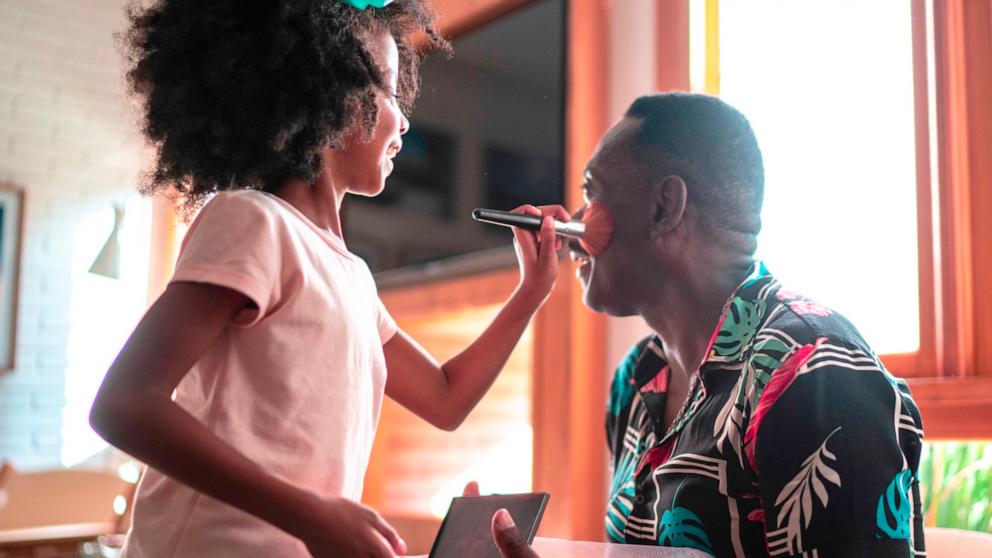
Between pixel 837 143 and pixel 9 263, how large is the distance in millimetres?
→ 3823

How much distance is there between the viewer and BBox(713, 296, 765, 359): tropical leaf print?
1098 mm

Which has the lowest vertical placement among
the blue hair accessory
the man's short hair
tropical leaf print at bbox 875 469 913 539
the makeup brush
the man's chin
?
tropical leaf print at bbox 875 469 913 539

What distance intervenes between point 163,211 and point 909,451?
4594 millimetres

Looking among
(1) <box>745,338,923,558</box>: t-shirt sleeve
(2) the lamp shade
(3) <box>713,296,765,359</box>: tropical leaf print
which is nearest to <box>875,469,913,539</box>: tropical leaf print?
(1) <box>745,338,923,558</box>: t-shirt sleeve

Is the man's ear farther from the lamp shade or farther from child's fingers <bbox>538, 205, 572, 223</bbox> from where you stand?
the lamp shade

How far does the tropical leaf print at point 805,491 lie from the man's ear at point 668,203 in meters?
0.43

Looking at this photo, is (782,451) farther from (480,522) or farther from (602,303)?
(602,303)

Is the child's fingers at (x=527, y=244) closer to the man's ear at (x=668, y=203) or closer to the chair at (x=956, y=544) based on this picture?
the man's ear at (x=668, y=203)

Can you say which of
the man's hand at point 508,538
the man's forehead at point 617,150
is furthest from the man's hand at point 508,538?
the man's forehead at point 617,150

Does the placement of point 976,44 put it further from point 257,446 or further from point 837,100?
point 257,446

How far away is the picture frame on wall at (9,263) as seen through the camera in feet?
14.5

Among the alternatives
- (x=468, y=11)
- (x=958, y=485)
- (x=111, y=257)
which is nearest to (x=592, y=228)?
(x=958, y=485)

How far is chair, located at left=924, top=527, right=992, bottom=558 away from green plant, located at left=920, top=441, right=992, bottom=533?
689mm

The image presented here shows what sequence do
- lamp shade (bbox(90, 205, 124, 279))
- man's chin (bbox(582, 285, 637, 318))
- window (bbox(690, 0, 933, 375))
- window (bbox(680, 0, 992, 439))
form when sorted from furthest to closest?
1. lamp shade (bbox(90, 205, 124, 279))
2. window (bbox(690, 0, 933, 375))
3. window (bbox(680, 0, 992, 439))
4. man's chin (bbox(582, 285, 637, 318))
